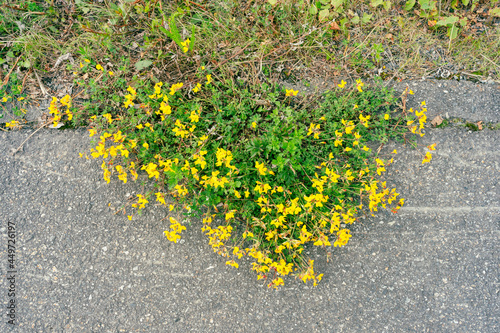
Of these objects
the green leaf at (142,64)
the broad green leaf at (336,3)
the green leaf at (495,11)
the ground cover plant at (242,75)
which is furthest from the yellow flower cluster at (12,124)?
the green leaf at (495,11)

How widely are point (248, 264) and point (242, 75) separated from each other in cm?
175

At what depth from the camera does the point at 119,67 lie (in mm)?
2740

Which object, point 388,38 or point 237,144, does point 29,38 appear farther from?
point 388,38

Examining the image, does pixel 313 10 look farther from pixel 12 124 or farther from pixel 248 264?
pixel 12 124

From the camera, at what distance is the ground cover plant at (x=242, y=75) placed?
8.11 ft

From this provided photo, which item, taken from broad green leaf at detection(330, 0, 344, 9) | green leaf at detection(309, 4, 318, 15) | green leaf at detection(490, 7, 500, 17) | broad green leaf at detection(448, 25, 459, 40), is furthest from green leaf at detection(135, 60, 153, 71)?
green leaf at detection(490, 7, 500, 17)

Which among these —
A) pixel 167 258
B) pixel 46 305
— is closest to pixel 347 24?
pixel 167 258

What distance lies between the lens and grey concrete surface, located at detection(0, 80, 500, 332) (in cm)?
256

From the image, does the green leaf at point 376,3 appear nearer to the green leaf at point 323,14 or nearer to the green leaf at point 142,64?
the green leaf at point 323,14

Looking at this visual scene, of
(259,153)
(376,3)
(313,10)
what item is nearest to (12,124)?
(259,153)

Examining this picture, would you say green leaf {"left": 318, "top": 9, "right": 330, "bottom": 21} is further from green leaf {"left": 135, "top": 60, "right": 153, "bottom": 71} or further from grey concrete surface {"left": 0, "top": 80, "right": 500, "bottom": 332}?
green leaf {"left": 135, "top": 60, "right": 153, "bottom": 71}

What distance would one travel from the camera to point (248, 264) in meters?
2.60

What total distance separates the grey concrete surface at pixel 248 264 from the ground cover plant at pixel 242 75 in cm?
19

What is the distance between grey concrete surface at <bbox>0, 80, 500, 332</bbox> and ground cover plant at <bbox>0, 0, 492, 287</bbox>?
19 cm
